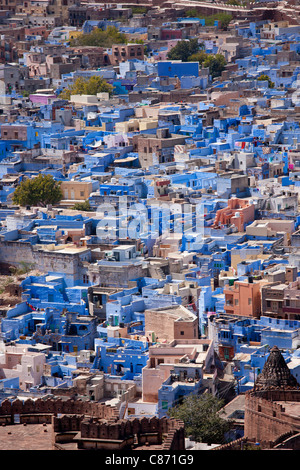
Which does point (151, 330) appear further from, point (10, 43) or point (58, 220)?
point (10, 43)

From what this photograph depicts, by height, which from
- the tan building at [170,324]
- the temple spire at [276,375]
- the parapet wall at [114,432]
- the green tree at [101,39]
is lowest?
the tan building at [170,324]

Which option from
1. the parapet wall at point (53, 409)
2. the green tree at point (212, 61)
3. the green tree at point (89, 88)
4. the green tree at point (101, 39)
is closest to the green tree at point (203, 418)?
the parapet wall at point (53, 409)

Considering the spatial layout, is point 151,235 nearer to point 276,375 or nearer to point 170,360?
point 170,360

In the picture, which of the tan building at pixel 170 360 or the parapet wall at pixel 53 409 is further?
the tan building at pixel 170 360

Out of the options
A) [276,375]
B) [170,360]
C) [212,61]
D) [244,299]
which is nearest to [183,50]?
[212,61]

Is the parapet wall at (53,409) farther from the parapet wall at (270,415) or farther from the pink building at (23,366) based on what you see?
the pink building at (23,366)

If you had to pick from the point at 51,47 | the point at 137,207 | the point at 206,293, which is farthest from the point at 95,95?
the point at 206,293
